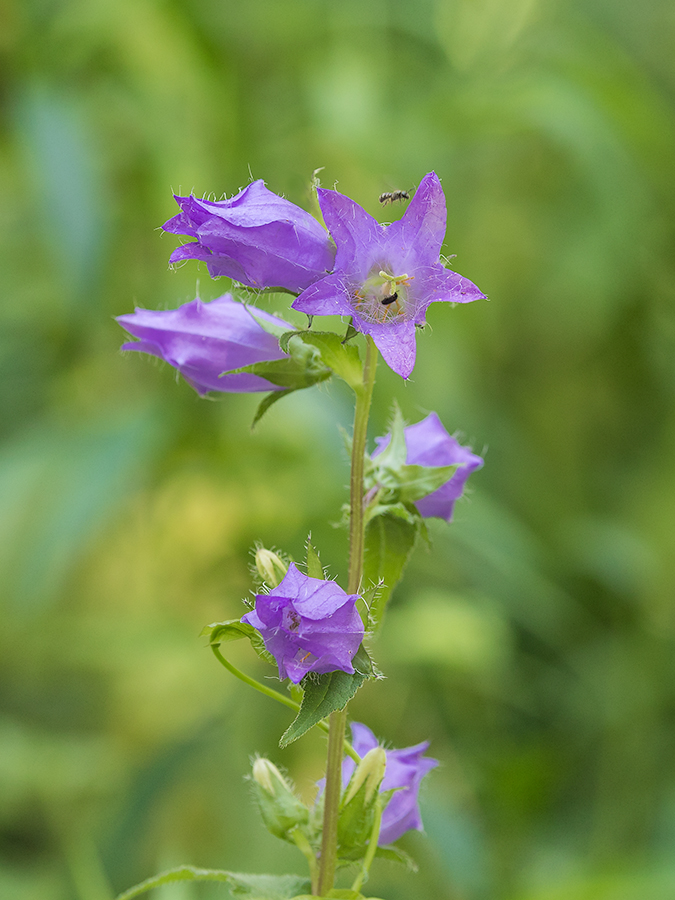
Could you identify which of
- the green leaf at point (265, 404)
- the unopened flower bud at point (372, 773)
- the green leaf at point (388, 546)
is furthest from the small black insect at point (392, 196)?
the unopened flower bud at point (372, 773)

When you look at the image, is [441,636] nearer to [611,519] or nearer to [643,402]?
[611,519]

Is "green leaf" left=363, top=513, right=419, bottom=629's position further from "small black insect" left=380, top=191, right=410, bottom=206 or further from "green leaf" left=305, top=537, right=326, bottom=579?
"small black insect" left=380, top=191, right=410, bottom=206

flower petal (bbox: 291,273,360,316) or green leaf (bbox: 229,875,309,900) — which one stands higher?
flower petal (bbox: 291,273,360,316)

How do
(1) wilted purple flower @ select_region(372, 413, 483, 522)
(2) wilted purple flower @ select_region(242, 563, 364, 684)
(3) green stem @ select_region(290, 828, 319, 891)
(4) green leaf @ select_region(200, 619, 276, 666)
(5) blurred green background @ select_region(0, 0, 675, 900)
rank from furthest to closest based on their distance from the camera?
(5) blurred green background @ select_region(0, 0, 675, 900) < (1) wilted purple flower @ select_region(372, 413, 483, 522) < (3) green stem @ select_region(290, 828, 319, 891) < (4) green leaf @ select_region(200, 619, 276, 666) < (2) wilted purple flower @ select_region(242, 563, 364, 684)

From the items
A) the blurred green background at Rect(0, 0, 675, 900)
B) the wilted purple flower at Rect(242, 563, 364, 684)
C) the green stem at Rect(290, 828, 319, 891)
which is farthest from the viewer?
the blurred green background at Rect(0, 0, 675, 900)

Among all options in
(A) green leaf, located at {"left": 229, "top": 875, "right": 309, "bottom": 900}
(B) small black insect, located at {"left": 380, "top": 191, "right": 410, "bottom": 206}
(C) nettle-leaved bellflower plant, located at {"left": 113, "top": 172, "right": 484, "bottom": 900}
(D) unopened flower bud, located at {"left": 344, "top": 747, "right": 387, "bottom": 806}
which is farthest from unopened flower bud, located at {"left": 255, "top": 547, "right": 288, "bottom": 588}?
(B) small black insect, located at {"left": 380, "top": 191, "right": 410, "bottom": 206}

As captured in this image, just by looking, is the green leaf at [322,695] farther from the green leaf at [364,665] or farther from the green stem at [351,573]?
the green stem at [351,573]

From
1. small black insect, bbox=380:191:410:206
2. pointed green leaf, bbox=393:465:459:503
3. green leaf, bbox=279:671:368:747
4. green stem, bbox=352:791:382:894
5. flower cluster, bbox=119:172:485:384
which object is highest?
small black insect, bbox=380:191:410:206

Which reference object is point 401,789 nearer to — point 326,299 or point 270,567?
point 270,567

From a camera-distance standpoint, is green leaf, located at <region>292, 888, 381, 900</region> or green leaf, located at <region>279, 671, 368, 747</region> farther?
green leaf, located at <region>292, 888, 381, 900</region>
